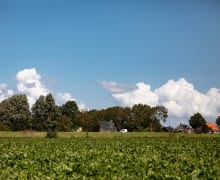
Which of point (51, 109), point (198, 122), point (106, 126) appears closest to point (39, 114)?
point (51, 109)

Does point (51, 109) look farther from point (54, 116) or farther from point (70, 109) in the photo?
point (70, 109)

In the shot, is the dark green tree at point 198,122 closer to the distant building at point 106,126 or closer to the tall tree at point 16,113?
the distant building at point 106,126

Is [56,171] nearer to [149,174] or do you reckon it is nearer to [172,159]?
[149,174]

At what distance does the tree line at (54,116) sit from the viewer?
130 meters

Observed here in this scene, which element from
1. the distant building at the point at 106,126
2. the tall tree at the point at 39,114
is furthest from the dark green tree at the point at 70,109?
the tall tree at the point at 39,114

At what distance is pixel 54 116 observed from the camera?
13325cm

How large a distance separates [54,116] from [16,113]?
1191 centimetres

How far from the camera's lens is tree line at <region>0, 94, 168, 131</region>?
130 meters

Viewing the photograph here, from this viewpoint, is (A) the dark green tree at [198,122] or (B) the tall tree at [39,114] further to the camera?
(A) the dark green tree at [198,122]

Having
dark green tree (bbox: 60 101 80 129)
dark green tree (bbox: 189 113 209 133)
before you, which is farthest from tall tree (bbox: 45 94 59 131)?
dark green tree (bbox: 189 113 209 133)

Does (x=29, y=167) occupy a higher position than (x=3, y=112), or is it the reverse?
(x=3, y=112)

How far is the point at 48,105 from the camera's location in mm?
134000

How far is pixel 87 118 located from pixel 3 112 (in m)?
28.8

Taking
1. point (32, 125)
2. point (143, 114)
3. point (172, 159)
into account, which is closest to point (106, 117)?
point (143, 114)
